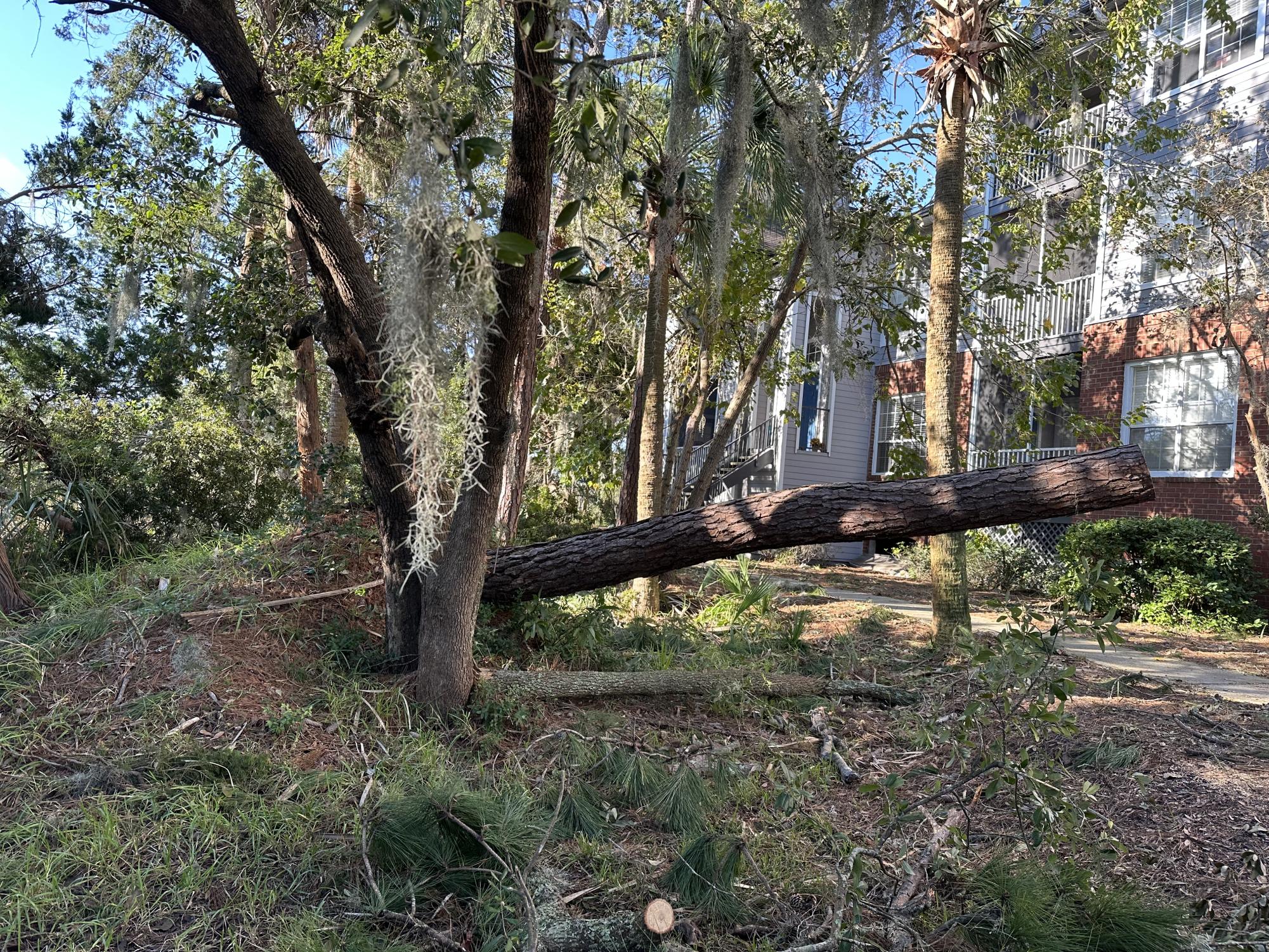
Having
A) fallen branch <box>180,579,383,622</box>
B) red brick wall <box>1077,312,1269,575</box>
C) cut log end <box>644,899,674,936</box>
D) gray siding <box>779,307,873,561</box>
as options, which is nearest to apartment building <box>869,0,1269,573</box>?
red brick wall <box>1077,312,1269,575</box>

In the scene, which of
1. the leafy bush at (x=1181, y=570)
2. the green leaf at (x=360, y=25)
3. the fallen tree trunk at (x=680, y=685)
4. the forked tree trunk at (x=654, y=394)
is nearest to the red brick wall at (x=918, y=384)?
the leafy bush at (x=1181, y=570)

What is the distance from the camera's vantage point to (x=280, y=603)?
4645mm

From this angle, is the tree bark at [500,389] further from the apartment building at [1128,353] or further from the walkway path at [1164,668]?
the apartment building at [1128,353]

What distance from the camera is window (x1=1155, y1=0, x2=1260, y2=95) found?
11125mm

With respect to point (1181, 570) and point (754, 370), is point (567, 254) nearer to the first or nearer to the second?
point (754, 370)

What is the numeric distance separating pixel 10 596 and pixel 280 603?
156cm

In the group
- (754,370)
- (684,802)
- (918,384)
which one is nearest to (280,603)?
(684,802)

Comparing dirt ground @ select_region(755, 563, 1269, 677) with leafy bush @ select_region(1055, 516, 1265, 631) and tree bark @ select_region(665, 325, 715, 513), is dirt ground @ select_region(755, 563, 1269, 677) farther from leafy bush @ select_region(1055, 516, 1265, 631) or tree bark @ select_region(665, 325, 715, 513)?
tree bark @ select_region(665, 325, 715, 513)

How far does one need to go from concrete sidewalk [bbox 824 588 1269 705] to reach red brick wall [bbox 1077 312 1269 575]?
7.48ft

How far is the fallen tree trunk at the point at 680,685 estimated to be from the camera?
450 cm

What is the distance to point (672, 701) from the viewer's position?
5.16 metres

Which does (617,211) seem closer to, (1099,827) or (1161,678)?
(1161,678)

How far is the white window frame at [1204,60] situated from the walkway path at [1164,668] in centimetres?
716

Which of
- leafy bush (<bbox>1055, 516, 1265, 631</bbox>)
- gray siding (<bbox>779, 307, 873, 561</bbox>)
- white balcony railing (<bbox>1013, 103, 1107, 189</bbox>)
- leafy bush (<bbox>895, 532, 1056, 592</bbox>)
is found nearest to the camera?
white balcony railing (<bbox>1013, 103, 1107, 189</bbox>)
